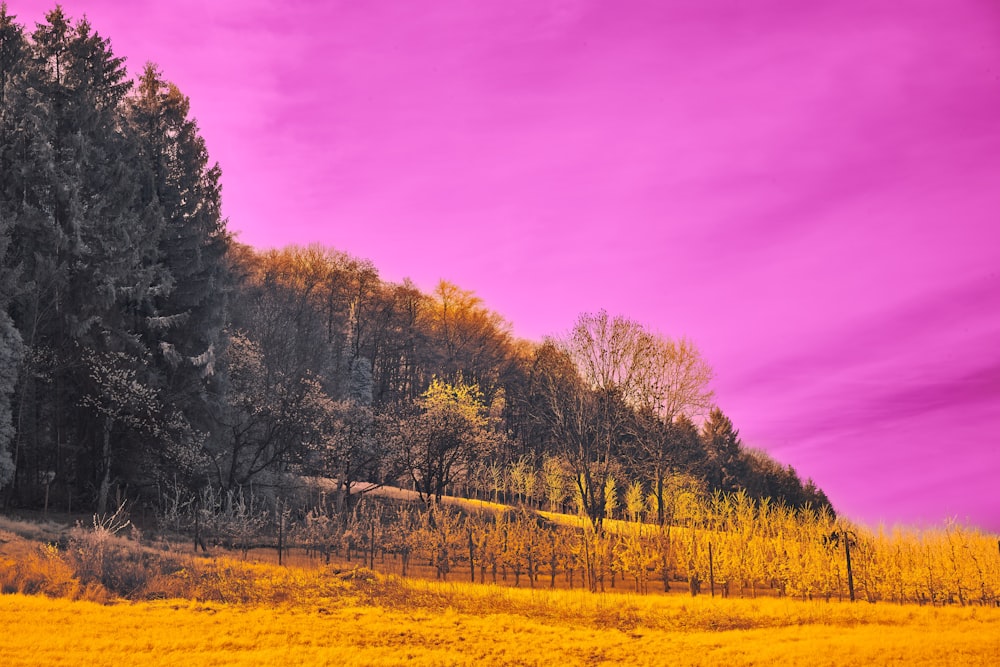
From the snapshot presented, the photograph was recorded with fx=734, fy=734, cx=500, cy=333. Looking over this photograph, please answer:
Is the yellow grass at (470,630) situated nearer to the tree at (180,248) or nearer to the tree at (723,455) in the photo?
the tree at (180,248)

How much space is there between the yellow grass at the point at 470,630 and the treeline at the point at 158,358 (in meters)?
15.4

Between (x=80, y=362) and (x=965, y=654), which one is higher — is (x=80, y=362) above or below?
→ above

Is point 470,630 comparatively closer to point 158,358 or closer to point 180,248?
point 158,358

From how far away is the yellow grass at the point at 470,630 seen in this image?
1517 cm

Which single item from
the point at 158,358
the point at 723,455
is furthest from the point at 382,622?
the point at 723,455

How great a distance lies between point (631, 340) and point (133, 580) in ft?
91.8

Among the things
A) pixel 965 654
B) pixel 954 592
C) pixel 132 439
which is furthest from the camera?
pixel 132 439

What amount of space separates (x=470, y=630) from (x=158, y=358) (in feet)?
91.9

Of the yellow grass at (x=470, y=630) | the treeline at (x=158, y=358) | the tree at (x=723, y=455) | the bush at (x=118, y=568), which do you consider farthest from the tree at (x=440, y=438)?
the tree at (x=723, y=455)

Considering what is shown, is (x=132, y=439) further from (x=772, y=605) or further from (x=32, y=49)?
(x=772, y=605)

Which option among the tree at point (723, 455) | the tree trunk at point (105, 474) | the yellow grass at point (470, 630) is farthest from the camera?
the tree at point (723, 455)

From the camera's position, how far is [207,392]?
3869 cm

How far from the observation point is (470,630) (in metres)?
18.4

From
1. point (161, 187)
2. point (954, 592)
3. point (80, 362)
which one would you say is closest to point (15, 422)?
point (80, 362)
